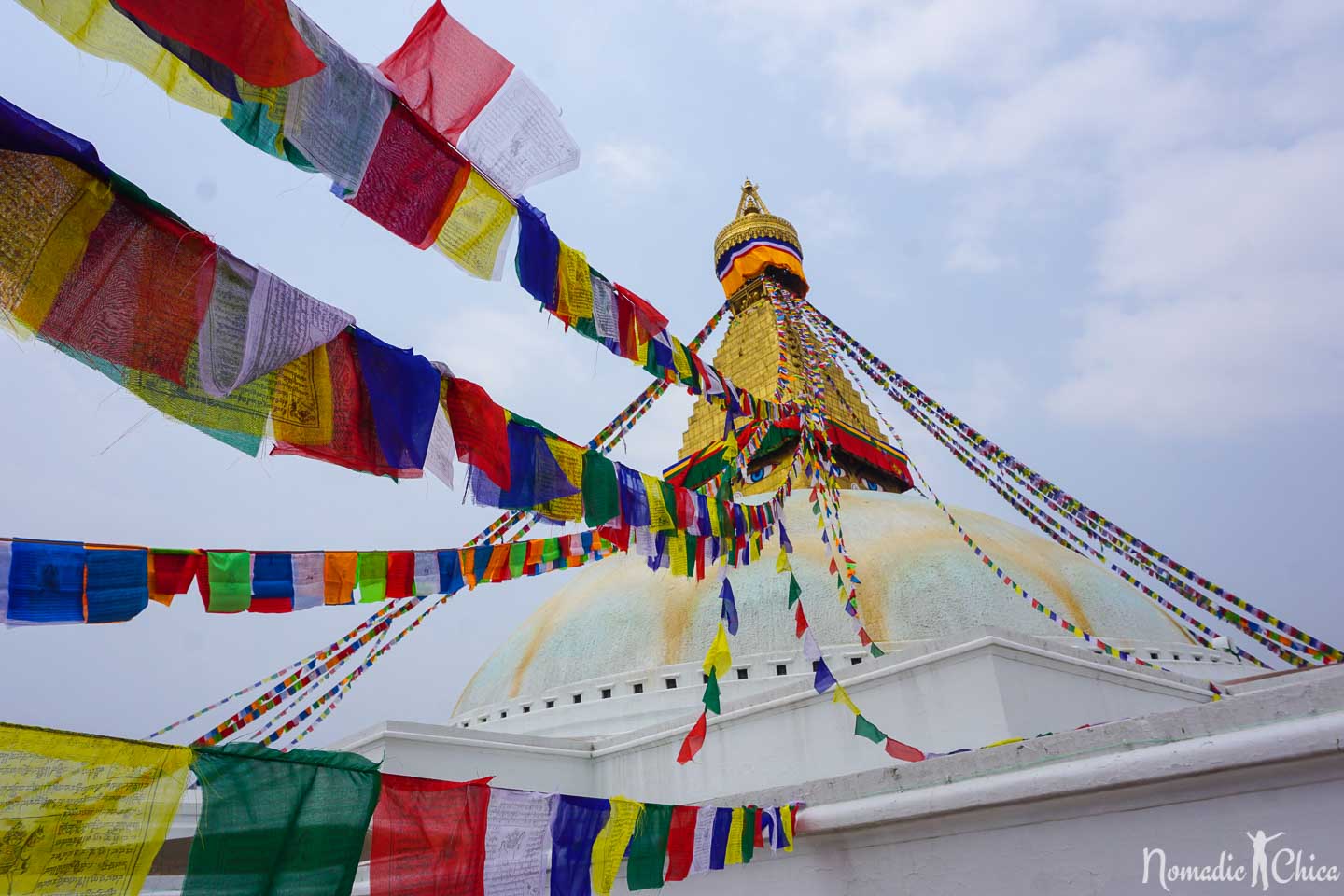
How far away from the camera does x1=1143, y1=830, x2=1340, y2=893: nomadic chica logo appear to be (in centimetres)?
276

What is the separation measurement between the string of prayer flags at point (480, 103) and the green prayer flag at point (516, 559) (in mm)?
2645

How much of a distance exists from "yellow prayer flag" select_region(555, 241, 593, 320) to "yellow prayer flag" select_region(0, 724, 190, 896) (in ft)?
6.62

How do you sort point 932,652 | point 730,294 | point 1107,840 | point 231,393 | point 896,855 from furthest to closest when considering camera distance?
point 730,294 → point 932,652 → point 896,855 → point 1107,840 → point 231,393

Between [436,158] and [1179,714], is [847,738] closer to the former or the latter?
[1179,714]

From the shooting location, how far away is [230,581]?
3.61 m

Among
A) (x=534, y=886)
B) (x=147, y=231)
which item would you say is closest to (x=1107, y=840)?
(x=534, y=886)

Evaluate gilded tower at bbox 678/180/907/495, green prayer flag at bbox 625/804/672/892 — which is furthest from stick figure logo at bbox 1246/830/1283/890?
gilded tower at bbox 678/180/907/495

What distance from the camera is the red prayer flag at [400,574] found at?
4.17 metres

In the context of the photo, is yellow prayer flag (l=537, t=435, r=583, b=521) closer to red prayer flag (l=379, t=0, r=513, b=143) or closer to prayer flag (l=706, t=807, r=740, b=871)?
red prayer flag (l=379, t=0, r=513, b=143)

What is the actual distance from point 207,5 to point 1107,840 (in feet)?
12.3

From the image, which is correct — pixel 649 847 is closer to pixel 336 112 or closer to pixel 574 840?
pixel 574 840

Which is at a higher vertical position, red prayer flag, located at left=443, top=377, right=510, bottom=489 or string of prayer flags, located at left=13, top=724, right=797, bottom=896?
red prayer flag, located at left=443, top=377, right=510, bottom=489

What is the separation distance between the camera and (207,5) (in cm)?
201

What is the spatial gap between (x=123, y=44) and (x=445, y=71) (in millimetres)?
925
